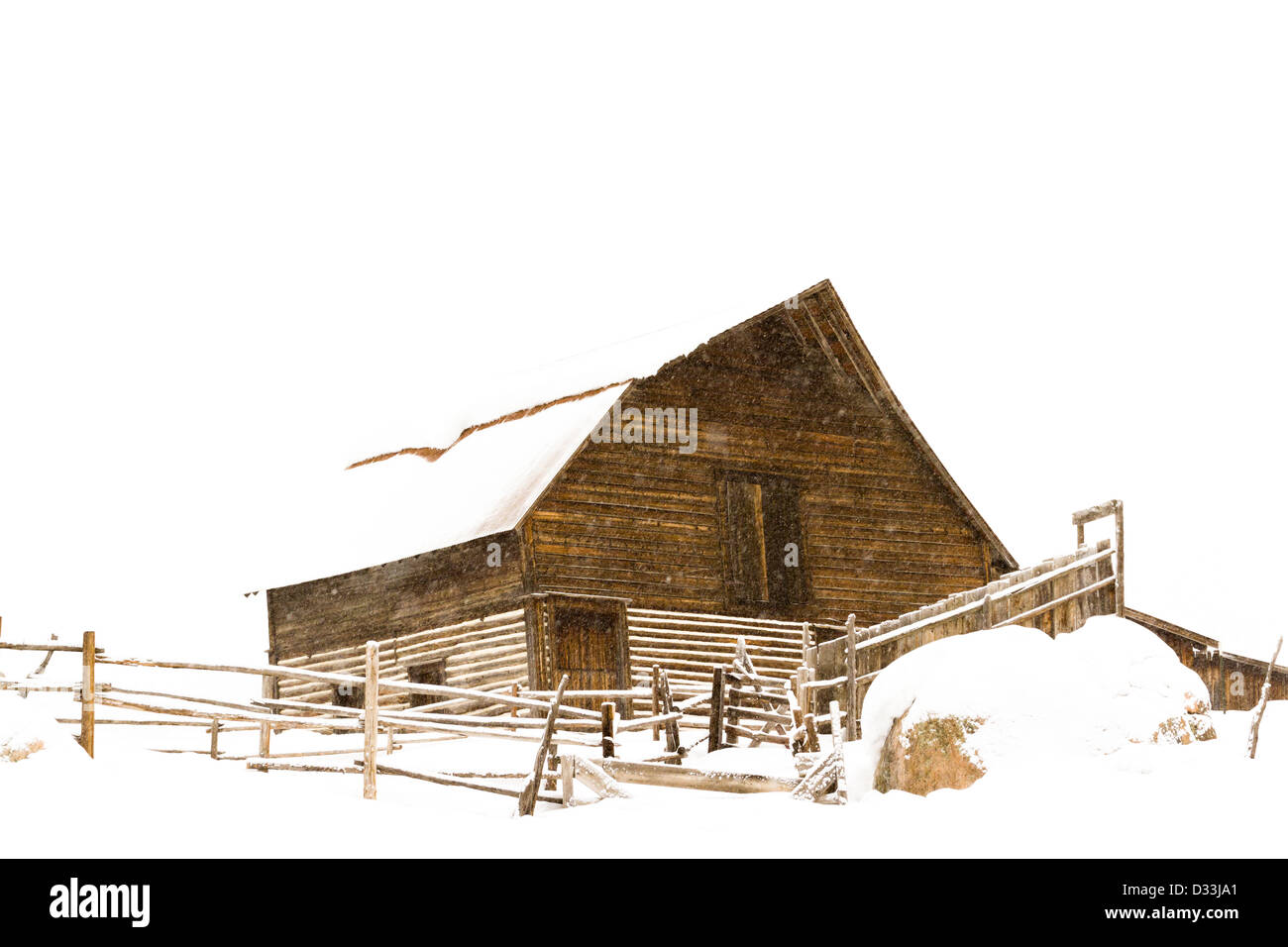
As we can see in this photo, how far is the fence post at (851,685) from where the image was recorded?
20.8m

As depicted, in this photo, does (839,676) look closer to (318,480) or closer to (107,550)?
(318,480)

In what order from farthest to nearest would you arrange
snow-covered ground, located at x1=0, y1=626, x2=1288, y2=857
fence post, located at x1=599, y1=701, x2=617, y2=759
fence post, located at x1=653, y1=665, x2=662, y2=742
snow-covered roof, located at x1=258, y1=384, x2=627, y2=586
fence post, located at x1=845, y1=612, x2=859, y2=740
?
snow-covered roof, located at x1=258, y1=384, x2=627, y2=586
fence post, located at x1=653, y1=665, x2=662, y2=742
fence post, located at x1=845, y1=612, x2=859, y2=740
fence post, located at x1=599, y1=701, x2=617, y2=759
snow-covered ground, located at x1=0, y1=626, x2=1288, y2=857

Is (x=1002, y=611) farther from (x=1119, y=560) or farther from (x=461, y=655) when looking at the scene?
(x=461, y=655)

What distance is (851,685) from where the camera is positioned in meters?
21.0

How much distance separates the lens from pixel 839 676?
21766mm

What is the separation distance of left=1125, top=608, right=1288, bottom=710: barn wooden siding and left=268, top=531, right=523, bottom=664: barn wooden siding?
13.6 m

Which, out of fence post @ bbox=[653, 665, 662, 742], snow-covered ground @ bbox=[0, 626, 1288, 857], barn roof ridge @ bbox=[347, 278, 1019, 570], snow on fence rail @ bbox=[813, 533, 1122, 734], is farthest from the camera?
barn roof ridge @ bbox=[347, 278, 1019, 570]

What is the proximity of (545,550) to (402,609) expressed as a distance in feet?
12.9

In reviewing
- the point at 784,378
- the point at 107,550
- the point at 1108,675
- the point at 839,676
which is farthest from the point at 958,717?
the point at 107,550

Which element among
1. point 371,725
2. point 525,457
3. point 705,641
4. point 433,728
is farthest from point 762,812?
point 525,457

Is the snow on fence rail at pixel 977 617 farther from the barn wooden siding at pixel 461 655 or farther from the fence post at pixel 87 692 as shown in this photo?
the fence post at pixel 87 692

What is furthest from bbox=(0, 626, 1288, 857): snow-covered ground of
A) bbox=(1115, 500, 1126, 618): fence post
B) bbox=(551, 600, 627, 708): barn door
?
bbox=(551, 600, 627, 708): barn door

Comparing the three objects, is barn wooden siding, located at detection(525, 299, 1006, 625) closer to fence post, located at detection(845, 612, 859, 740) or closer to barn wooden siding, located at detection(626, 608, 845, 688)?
barn wooden siding, located at detection(626, 608, 845, 688)

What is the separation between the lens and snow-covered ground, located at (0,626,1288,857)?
13000 mm
